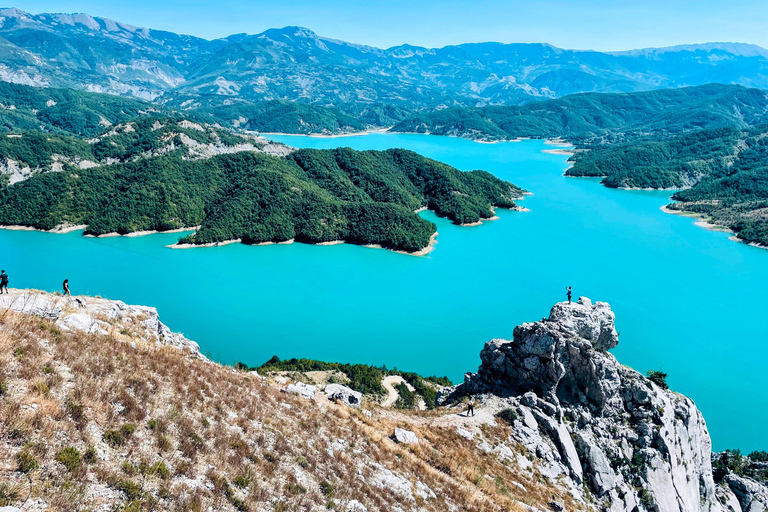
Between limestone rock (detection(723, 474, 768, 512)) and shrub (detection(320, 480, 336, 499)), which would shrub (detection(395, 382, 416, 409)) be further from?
shrub (detection(320, 480, 336, 499))

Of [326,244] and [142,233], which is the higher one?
[326,244]

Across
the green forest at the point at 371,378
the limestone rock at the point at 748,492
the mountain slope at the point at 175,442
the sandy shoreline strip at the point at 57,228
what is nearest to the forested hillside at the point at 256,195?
the sandy shoreline strip at the point at 57,228

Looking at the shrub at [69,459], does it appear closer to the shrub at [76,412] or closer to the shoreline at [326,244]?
the shrub at [76,412]

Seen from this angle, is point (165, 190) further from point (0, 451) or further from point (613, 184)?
point (613, 184)

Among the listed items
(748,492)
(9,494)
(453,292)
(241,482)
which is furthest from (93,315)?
(453,292)

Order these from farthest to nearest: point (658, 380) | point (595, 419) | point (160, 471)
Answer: point (658, 380) < point (595, 419) < point (160, 471)

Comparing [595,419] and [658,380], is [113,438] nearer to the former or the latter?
[595,419]

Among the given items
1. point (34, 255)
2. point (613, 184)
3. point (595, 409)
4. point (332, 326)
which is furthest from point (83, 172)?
point (613, 184)
